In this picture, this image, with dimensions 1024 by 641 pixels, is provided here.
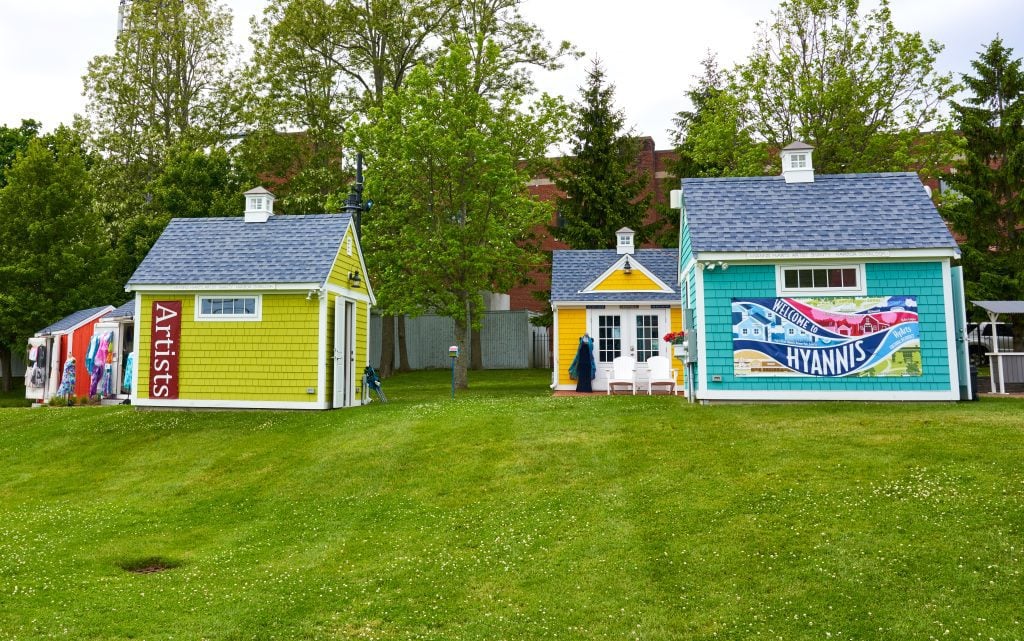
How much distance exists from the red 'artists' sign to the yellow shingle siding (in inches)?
411

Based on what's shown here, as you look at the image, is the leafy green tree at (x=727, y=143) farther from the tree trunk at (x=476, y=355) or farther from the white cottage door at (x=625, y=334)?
the tree trunk at (x=476, y=355)

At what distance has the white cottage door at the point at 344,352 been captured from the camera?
57.0 ft

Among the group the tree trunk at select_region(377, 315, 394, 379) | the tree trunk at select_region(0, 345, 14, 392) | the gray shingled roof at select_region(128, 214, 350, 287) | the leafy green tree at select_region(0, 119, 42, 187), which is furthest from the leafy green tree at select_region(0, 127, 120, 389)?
the gray shingled roof at select_region(128, 214, 350, 287)

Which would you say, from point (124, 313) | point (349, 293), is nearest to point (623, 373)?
point (349, 293)

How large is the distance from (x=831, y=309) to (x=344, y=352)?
10988 millimetres

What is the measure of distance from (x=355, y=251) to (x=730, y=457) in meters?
12.3

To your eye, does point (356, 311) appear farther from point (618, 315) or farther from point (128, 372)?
point (618, 315)

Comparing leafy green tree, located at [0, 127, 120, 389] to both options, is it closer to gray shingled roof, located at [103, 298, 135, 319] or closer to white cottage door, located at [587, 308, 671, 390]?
gray shingled roof, located at [103, 298, 135, 319]

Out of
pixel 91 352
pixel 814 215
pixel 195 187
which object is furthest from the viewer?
pixel 195 187

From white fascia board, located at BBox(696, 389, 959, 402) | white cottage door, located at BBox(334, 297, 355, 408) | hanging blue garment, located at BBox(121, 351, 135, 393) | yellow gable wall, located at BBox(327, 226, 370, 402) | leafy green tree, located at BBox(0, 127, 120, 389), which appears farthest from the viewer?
leafy green tree, located at BBox(0, 127, 120, 389)

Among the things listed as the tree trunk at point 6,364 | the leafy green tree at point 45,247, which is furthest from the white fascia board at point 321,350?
the tree trunk at point 6,364

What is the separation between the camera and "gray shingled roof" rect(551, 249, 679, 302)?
71.0ft

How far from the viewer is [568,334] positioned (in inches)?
873

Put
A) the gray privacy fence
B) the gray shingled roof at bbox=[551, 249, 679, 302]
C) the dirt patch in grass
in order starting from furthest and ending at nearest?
the gray privacy fence → the gray shingled roof at bbox=[551, 249, 679, 302] → the dirt patch in grass
